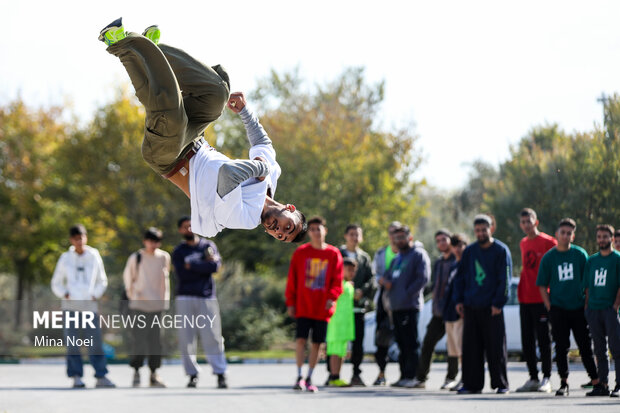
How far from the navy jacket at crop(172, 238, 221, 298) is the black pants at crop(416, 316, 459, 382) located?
10.4 ft

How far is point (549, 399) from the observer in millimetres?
10617

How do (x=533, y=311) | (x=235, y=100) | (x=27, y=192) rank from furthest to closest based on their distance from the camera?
(x=27, y=192), (x=533, y=311), (x=235, y=100)

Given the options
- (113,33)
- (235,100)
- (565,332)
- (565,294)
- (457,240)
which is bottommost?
(565,332)

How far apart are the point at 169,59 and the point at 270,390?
20.8ft

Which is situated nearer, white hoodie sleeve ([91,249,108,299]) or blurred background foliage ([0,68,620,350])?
white hoodie sleeve ([91,249,108,299])

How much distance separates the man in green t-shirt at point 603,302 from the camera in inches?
428

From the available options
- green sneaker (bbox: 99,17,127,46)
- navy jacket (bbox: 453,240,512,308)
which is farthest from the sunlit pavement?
green sneaker (bbox: 99,17,127,46)

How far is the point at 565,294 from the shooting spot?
11.3 meters

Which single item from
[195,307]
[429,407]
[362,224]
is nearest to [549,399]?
[429,407]

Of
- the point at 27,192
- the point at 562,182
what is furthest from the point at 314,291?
the point at 27,192

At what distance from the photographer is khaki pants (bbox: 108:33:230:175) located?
6.96 meters

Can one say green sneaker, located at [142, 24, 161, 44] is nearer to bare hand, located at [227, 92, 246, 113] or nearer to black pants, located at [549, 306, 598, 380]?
bare hand, located at [227, 92, 246, 113]

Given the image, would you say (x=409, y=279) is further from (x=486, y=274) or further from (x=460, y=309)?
(x=486, y=274)

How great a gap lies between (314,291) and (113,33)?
6496 mm
